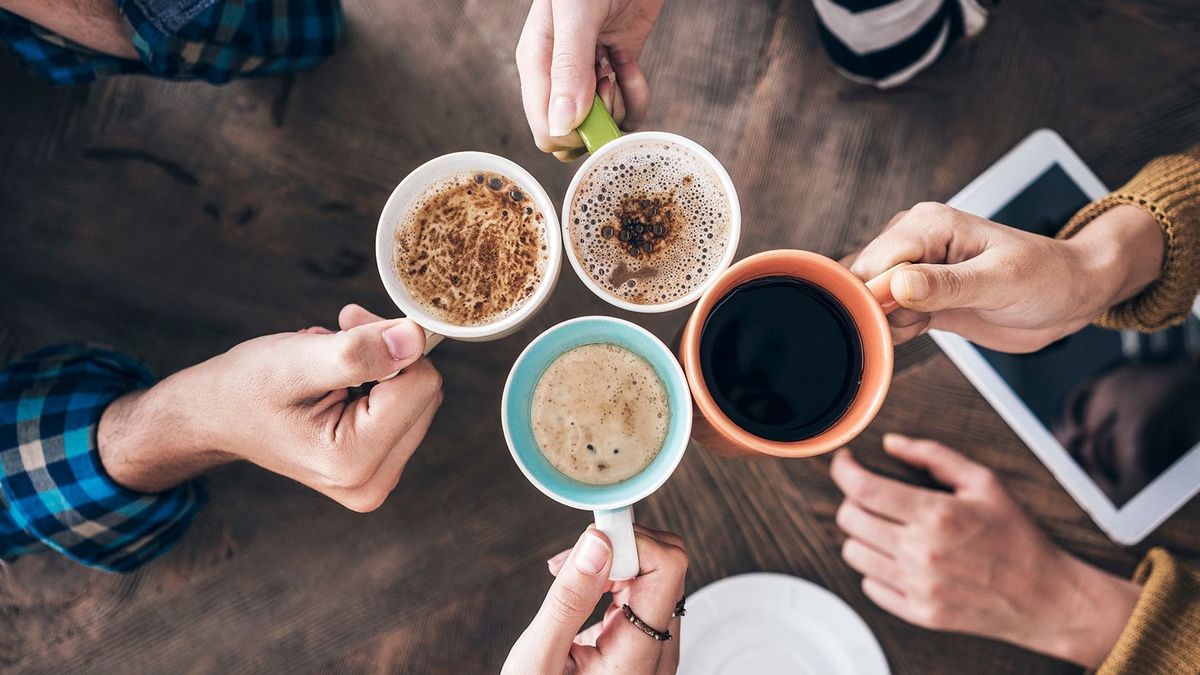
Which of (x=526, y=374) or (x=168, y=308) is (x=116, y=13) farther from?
(x=526, y=374)

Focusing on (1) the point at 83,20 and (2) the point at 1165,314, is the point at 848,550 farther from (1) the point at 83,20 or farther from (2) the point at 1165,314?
(1) the point at 83,20

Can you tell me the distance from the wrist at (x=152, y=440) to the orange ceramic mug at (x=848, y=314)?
2.32ft

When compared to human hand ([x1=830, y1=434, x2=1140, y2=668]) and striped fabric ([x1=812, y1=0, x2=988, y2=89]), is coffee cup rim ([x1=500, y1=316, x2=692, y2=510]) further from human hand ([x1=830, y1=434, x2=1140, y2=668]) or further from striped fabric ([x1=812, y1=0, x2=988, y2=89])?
striped fabric ([x1=812, y1=0, x2=988, y2=89])

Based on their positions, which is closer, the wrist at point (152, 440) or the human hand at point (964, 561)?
the wrist at point (152, 440)

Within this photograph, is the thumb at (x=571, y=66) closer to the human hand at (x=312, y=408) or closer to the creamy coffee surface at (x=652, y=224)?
the creamy coffee surface at (x=652, y=224)

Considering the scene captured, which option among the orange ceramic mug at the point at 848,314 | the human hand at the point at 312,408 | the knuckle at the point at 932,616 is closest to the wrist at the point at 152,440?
the human hand at the point at 312,408

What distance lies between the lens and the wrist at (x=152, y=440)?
1.01m

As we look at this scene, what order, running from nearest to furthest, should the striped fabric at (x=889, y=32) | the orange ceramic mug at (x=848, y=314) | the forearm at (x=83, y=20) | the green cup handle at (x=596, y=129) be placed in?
1. the orange ceramic mug at (x=848, y=314)
2. the green cup handle at (x=596, y=129)
3. the forearm at (x=83, y=20)
4. the striped fabric at (x=889, y=32)

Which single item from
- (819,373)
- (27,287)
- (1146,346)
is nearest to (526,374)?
(819,373)

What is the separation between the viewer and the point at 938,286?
0.80m

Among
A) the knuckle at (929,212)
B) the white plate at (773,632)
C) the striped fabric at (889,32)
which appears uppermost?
the striped fabric at (889,32)

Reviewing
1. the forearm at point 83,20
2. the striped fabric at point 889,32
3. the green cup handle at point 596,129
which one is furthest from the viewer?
the striped fabric at point 889,32

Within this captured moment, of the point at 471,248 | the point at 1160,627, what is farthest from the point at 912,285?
the point at 1160,627

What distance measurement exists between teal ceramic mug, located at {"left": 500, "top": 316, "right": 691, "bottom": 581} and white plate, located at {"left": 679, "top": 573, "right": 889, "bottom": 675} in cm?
35
